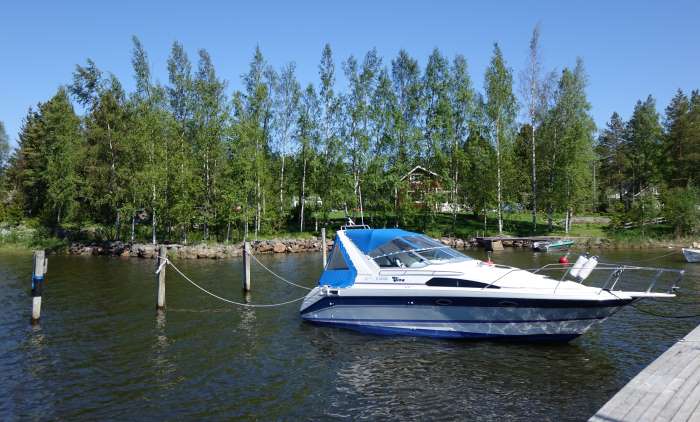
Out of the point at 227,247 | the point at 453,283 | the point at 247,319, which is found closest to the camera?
the point at 453,283

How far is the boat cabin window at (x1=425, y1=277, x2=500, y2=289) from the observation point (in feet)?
46.6

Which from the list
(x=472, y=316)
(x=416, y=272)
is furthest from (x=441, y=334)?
(x=416, y=272)

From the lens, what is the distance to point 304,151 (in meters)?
52.1

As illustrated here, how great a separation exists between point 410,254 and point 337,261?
A: 2.69 metres

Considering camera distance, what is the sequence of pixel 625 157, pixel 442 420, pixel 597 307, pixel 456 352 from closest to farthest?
pixel 442 420, pixel 597 307, pixel 456 352, pixel 625 157

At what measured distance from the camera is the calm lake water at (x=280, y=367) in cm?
1062

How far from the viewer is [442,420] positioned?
993 cm

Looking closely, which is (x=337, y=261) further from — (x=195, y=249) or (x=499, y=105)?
(x=499, y=105)

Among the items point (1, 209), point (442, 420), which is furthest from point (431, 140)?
point (1, 209)

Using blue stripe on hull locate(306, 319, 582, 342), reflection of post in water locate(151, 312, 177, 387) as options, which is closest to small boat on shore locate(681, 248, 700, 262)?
blue stripe on hull locate(306, 319, 582, 342)

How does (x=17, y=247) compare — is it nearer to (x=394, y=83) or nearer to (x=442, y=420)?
(x=394, y=83)

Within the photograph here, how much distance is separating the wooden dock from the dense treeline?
123ft

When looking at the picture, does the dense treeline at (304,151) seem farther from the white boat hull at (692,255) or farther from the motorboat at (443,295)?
the motorboat at (443,295)

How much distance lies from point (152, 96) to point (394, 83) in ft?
81.3
